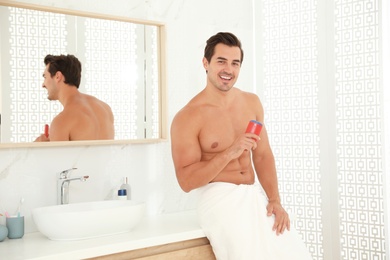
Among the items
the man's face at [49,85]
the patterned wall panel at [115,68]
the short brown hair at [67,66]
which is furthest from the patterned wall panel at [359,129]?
the man's face at [49,85]

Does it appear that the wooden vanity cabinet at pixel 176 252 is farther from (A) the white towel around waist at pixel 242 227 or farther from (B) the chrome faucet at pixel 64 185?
(B) the chrome faucet at pixel 64 185

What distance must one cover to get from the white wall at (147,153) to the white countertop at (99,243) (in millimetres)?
286

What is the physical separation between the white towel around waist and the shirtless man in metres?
0.01

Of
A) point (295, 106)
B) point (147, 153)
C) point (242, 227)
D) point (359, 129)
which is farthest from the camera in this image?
point (295, 106)

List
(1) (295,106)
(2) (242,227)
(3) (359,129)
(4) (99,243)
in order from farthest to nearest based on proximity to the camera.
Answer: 1. (1) (295,106)
2. (3) (359,129)
3. (2) (242,227)
4. (4) (99,243)

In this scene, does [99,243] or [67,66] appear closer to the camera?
[99,243]

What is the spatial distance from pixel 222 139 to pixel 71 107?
816 mm

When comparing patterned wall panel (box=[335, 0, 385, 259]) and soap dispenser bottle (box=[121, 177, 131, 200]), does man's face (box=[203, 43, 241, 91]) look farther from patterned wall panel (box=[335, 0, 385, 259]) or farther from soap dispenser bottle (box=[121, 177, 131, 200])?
patterned wall panel (box=[335, 0, 385, 259])

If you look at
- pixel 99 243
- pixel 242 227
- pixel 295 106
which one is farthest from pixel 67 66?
pixel 295 106

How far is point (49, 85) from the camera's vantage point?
8.50 feet

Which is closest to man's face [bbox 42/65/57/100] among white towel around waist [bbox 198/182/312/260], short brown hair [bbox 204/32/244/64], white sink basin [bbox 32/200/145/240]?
white sink basin [bbox 32/200/145/240]

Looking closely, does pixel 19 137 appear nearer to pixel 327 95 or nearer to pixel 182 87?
pixel 182 87

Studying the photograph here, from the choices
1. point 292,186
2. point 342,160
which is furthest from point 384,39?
point 292,186

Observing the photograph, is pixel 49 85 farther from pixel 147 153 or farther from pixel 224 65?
pixel 224 65
